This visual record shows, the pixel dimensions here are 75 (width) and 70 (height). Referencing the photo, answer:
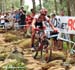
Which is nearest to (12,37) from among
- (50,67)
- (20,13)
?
(20,13)

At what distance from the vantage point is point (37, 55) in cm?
1208

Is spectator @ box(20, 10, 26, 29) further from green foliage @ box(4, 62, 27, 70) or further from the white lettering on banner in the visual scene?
green foliage @ box(4, 62, 27, 70)

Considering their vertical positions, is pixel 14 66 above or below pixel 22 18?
below

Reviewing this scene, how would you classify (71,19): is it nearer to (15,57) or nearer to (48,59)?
(48,59)

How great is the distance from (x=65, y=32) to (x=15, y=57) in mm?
2278

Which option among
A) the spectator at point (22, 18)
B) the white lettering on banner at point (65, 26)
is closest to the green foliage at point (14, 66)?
the white lettering on banner at point (65, 26)

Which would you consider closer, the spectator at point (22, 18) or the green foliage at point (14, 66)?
the green foliage at point (14, 66)

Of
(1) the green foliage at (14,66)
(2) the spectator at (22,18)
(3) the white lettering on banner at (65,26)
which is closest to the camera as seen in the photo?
(1) the green foliage at (14,66)

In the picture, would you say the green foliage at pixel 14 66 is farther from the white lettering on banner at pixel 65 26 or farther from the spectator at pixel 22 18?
the spectator at pixel 22 18

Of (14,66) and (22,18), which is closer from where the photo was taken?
(14,66)

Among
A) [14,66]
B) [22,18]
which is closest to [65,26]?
[14,66]

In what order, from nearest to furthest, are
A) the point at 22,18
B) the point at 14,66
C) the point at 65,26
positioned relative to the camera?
1. the point at 14,66
2. the point at 65,26
3. the point at 22,18

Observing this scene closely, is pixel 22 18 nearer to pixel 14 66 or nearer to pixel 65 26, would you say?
pixel 65 26

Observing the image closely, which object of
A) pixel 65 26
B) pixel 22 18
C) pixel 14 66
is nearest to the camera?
pixel 14 66
